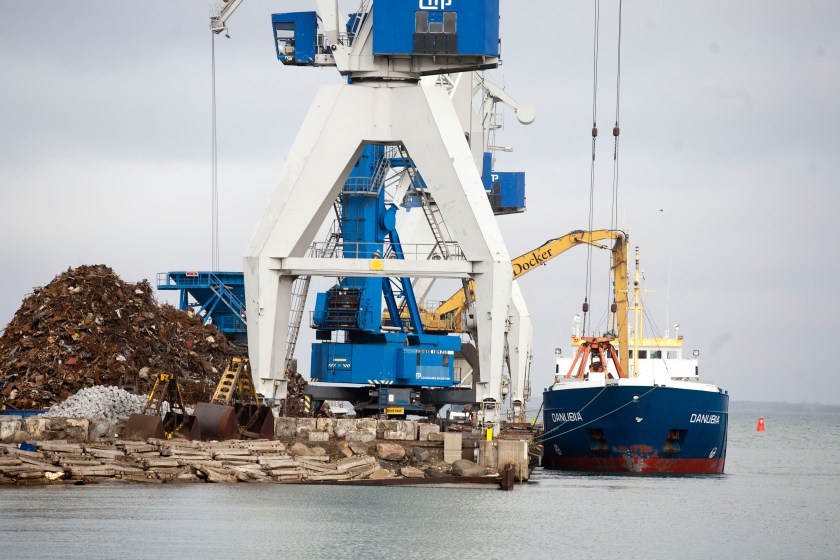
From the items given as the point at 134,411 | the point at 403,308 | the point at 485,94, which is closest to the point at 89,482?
the point at 134,411

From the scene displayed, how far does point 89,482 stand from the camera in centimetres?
3356

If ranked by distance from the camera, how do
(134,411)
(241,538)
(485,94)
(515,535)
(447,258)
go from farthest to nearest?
(485,94) < (447,258) < (134,411) < (515,535) < (241,538)

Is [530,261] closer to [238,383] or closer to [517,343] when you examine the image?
[517,343]

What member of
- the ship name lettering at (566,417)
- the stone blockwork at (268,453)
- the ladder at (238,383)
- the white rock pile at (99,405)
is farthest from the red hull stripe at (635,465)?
the white rock pile at (99,405)

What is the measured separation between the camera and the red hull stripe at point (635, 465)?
150ft

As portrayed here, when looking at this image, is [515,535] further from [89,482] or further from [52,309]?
[52,309]

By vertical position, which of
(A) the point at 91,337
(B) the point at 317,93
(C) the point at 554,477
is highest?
(B) the point at 317,93

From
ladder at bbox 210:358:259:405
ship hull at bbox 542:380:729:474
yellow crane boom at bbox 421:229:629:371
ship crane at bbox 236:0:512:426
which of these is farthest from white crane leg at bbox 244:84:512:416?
yellow crane boom at bbox 421:229:629:371

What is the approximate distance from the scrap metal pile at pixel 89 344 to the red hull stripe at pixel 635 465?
37.0ft

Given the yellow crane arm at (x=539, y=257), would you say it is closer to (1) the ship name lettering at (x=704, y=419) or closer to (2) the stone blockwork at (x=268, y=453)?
(1) the ship name lettering at (x=704, y=419)

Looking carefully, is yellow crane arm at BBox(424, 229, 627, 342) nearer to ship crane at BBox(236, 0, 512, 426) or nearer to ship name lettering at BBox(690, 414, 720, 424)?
ship name lettering at BBox(690, 414, 720, 424)

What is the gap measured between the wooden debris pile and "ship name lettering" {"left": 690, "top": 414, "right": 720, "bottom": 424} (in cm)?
1330

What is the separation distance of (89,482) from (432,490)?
25.6 ft

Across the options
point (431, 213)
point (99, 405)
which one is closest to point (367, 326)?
point (431, 213)
